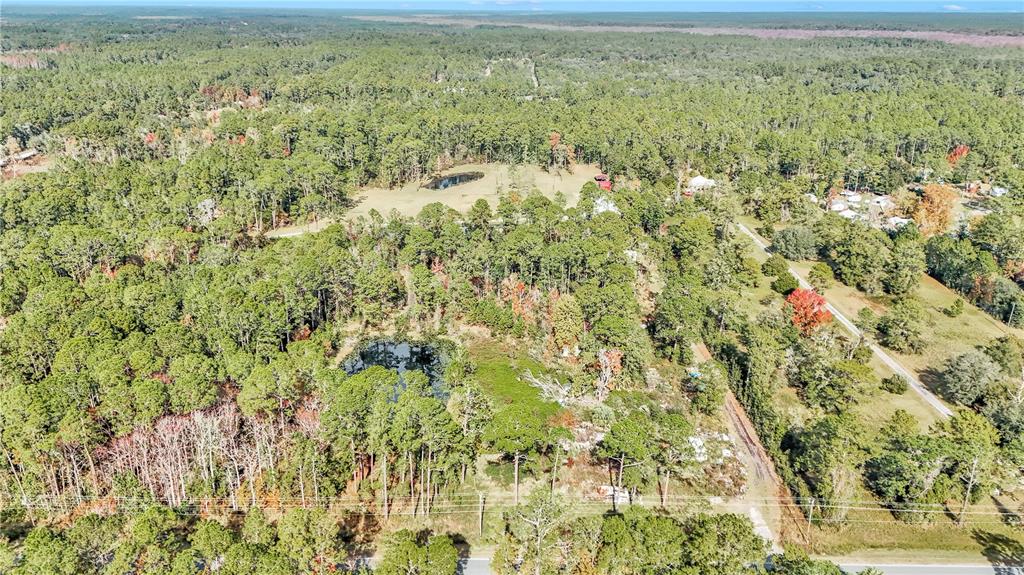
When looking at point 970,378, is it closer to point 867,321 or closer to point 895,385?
point 895,385

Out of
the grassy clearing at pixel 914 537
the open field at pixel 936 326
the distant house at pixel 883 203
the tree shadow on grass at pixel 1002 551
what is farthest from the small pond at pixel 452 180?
the tree shadow on grass at pixel 1002 551

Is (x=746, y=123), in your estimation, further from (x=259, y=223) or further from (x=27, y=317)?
(x=27, y=317)

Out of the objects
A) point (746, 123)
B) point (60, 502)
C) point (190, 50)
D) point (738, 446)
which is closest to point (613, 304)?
point (738, 446)

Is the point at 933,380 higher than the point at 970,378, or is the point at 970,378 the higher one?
the point at 970,378

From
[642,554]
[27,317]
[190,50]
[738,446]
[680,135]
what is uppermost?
[190,50]

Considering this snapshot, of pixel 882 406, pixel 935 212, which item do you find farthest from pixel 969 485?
pixel 935 212

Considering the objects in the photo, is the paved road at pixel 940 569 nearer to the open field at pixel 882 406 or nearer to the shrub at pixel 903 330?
the open field at pixel 882 406
